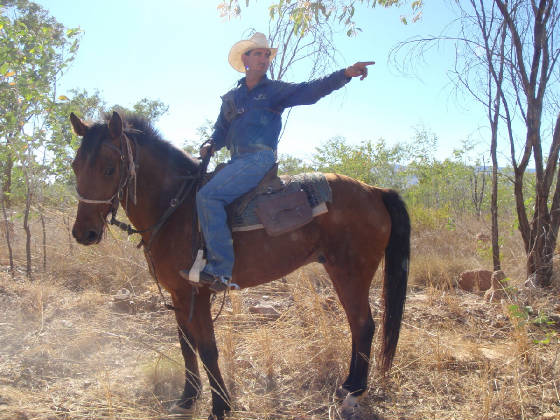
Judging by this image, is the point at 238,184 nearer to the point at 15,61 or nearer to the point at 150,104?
the point at 15,61

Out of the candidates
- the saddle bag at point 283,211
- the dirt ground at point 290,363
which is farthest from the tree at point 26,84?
the saddle bag at point 283,211

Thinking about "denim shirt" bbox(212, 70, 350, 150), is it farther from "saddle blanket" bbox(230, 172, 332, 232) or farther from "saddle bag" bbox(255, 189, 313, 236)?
"saddle bag" bbox(255, 189, 313, 236)

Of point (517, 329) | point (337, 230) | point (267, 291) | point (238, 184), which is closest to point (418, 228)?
point (267, 291)

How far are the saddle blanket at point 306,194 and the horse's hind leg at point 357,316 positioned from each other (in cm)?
61

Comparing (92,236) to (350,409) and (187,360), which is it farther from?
(350,409)

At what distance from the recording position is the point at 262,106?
3.10 meters

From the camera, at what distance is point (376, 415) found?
2.95m

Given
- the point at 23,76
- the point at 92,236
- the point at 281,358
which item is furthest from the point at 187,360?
the point at 23,76

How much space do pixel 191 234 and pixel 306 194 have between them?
3.22 feet

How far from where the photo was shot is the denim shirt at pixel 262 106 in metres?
3.03

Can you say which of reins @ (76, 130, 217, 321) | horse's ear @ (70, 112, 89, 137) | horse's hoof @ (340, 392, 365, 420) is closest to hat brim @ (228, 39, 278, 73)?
reins @ (76, 130, 217, 321)

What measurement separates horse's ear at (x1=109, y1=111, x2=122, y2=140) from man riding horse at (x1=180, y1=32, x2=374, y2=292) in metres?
0.73

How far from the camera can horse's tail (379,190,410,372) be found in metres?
3.29

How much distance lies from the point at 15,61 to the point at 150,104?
14.4 metres
